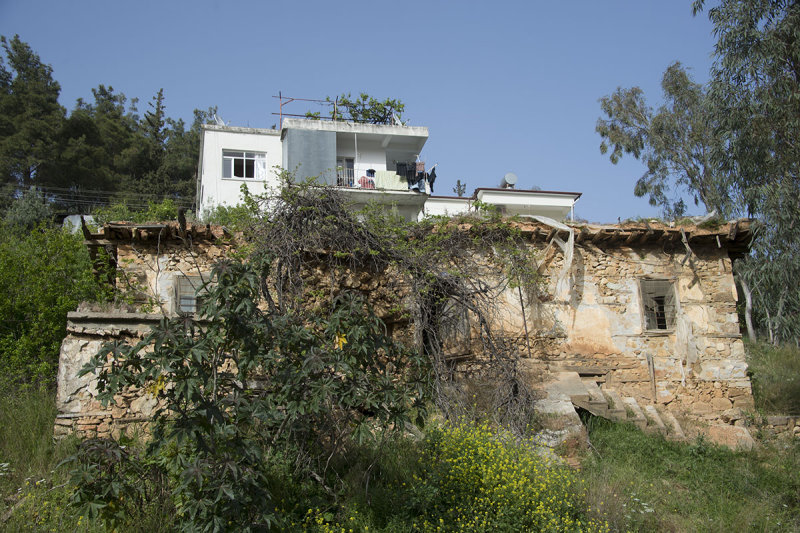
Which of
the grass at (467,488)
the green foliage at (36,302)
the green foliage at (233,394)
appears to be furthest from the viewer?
the green foliage at (36,302)

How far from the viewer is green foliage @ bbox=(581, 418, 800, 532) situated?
6930 mm

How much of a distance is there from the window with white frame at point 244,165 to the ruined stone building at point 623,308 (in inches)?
537

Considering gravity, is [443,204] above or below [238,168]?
below

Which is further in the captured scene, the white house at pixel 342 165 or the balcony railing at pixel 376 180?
the balcony railing at pixel 376 180

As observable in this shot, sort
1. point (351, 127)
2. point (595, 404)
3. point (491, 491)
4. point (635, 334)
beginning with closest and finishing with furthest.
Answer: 1. point (491, 491)
2. point (595, 404)
3. point (635, 334)
4. point (351, 127)

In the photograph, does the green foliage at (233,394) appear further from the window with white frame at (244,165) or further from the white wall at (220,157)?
the window with white frame at (244,165)

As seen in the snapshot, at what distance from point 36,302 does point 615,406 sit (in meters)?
10.8

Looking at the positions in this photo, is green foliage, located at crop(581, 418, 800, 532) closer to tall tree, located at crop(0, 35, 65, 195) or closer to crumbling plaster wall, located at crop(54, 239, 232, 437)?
crumbling plaster wall, located at crop(54, 239, 232, 437)

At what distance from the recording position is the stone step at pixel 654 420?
30.6 ft

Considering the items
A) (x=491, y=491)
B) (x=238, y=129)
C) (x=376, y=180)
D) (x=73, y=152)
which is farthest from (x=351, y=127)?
(x=491, y=491)

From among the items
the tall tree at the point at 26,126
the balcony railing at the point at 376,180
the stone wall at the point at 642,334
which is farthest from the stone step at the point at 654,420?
the tall tree at the point at 26,126

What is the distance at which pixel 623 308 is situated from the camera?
10.7 metres

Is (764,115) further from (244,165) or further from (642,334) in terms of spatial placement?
(244,165)

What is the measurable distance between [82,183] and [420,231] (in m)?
24.9
